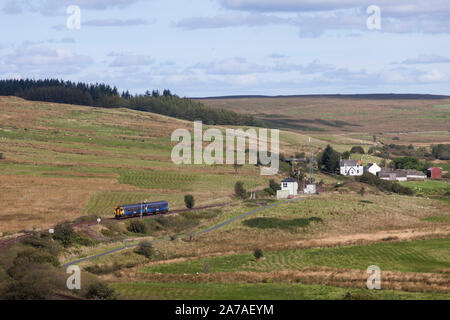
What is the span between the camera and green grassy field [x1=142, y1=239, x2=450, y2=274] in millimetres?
55156

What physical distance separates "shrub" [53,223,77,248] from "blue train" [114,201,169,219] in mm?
16111

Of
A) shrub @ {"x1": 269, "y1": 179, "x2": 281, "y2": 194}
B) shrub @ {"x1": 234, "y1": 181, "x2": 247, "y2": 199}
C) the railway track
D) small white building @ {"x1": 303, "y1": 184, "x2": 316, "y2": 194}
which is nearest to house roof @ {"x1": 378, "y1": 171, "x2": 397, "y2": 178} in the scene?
shrub @ {"x1": 269, "y1": 179, "x2": 281, "y2": 194}

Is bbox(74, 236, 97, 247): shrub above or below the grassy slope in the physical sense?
below

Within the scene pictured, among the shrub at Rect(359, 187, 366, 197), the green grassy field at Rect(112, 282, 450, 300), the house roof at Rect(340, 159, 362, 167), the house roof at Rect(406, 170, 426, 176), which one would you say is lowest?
the shrub at Rect(359, 187, 366, 197)

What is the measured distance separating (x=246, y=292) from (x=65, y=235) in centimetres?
2487

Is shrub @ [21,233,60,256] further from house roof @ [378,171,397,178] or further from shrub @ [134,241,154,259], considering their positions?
house roof @ [378,171,397,178]

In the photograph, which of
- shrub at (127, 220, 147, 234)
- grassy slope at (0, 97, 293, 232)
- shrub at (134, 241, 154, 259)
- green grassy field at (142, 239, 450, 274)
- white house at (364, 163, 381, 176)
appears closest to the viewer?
green grassy field at (142, 239, 450, 274)

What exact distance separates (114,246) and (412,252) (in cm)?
2944

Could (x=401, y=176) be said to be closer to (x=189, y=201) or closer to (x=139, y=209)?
(x=189, y=201)

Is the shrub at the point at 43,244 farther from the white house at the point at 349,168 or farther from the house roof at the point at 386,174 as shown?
the house roof at the point at 386,174

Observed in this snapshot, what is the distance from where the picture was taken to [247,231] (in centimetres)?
7612

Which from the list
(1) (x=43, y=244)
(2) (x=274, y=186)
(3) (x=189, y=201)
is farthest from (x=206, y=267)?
(2) (x=274, y=186)

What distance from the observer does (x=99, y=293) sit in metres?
36.4
